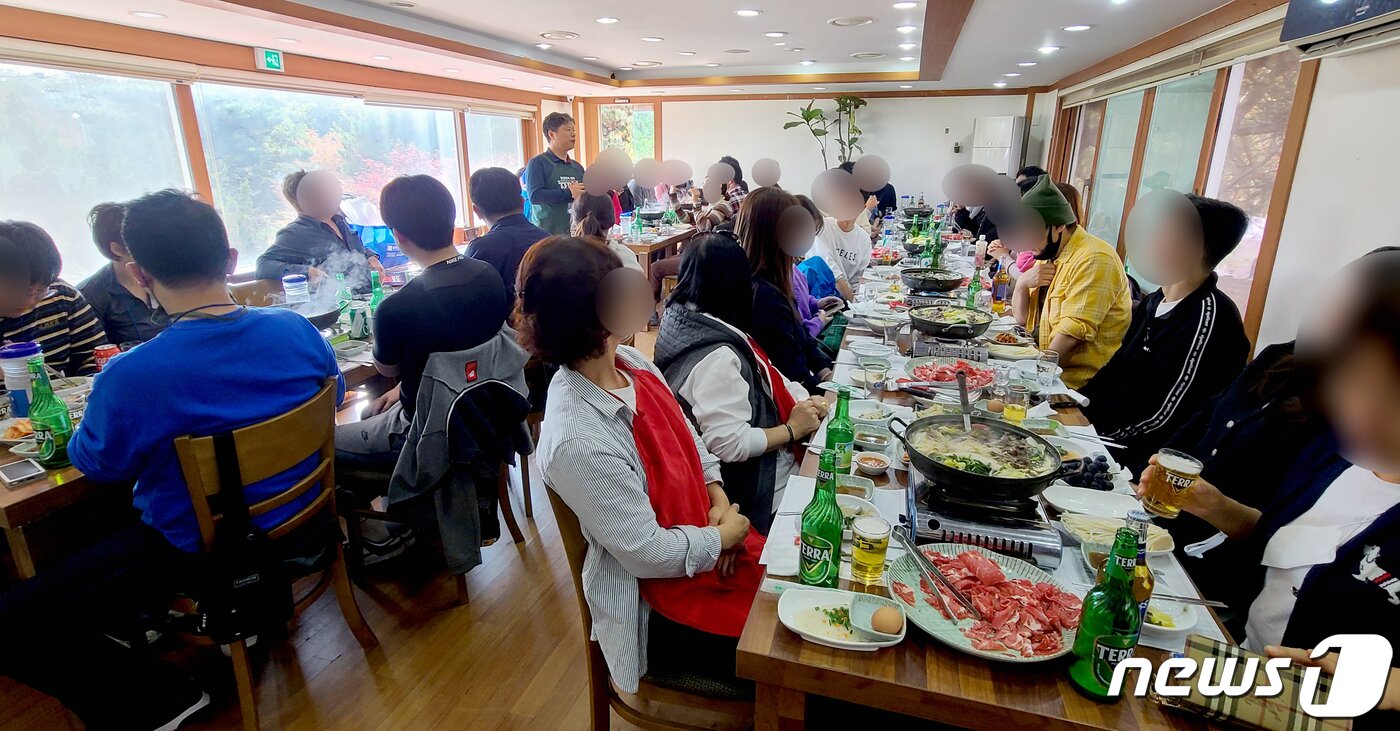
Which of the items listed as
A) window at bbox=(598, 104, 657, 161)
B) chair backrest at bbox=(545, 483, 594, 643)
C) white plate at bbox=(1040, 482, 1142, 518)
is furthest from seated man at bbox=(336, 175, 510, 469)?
window at bbox=(598, 104, 657, 161)

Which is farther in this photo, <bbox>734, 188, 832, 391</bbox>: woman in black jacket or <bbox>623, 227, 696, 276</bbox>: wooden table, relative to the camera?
<bbox>623, 227, 696, 276</bbox>: wooden table

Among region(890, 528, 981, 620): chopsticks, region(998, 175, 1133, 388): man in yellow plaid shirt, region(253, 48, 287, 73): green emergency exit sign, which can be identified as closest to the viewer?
region(890, 528, 981, 620): chopsticks

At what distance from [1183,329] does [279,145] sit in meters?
6.73

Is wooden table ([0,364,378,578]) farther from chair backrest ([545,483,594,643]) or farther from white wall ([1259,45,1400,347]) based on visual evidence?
white wall ([1259,45,1400,347])

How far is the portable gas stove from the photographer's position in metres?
1.08

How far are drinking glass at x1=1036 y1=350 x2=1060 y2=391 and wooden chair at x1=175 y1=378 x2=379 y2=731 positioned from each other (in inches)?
79.5

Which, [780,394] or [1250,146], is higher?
[1250,146]

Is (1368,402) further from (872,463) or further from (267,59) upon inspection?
(267,59)

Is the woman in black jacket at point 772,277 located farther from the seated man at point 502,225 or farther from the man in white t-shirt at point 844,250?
the man in white t-shirt at point 844,250

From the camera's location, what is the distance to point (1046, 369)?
6.61 ft

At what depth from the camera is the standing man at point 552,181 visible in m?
4.82

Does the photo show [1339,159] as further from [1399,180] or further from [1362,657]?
[1362,657]

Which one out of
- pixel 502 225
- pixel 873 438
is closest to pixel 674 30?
pixel 502 225

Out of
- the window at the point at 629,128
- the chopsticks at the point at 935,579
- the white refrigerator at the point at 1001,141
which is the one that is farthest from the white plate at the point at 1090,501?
the window at the point at 629,128
